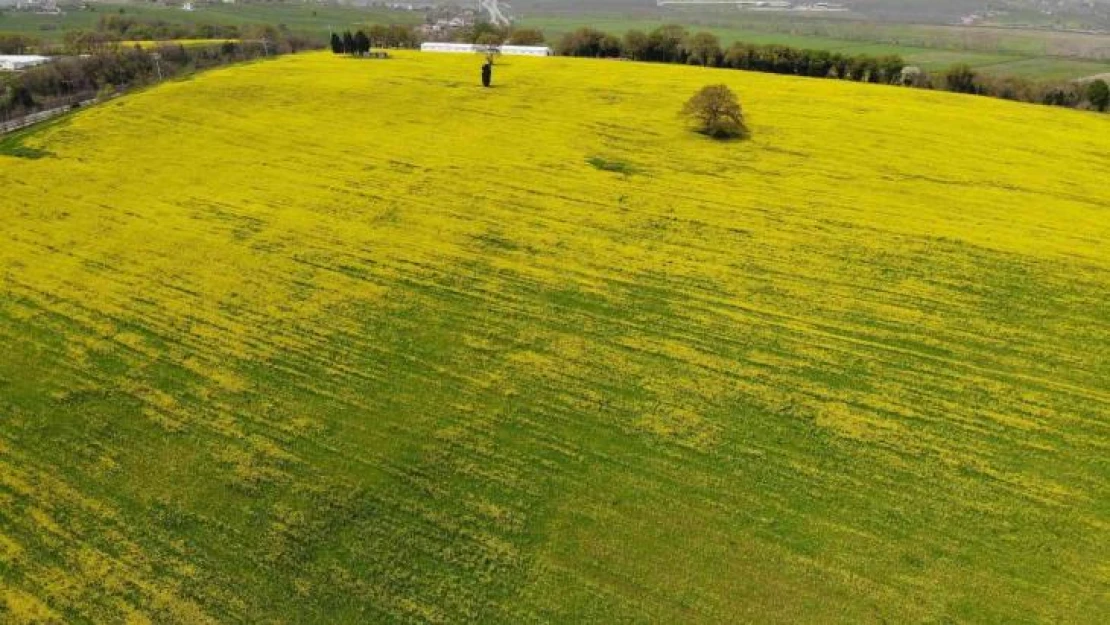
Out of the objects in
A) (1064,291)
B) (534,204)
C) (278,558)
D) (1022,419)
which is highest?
(534,204)

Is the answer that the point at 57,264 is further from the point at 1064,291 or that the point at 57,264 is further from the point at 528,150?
the point at 1064,291

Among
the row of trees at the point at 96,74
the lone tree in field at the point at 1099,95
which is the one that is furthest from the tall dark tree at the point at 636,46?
the row of trees at the point at 96,74

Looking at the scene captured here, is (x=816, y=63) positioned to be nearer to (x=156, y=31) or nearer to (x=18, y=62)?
(x=18, y=62)

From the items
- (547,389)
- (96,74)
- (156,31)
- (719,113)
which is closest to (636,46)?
(719,113)

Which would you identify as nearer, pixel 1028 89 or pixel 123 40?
pixel 1028 89

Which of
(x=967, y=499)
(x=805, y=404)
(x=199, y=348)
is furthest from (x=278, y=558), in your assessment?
(x=967, y=499)

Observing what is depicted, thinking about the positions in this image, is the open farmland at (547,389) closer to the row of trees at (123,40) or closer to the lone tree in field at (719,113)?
the lone tree in field at (719,113)
